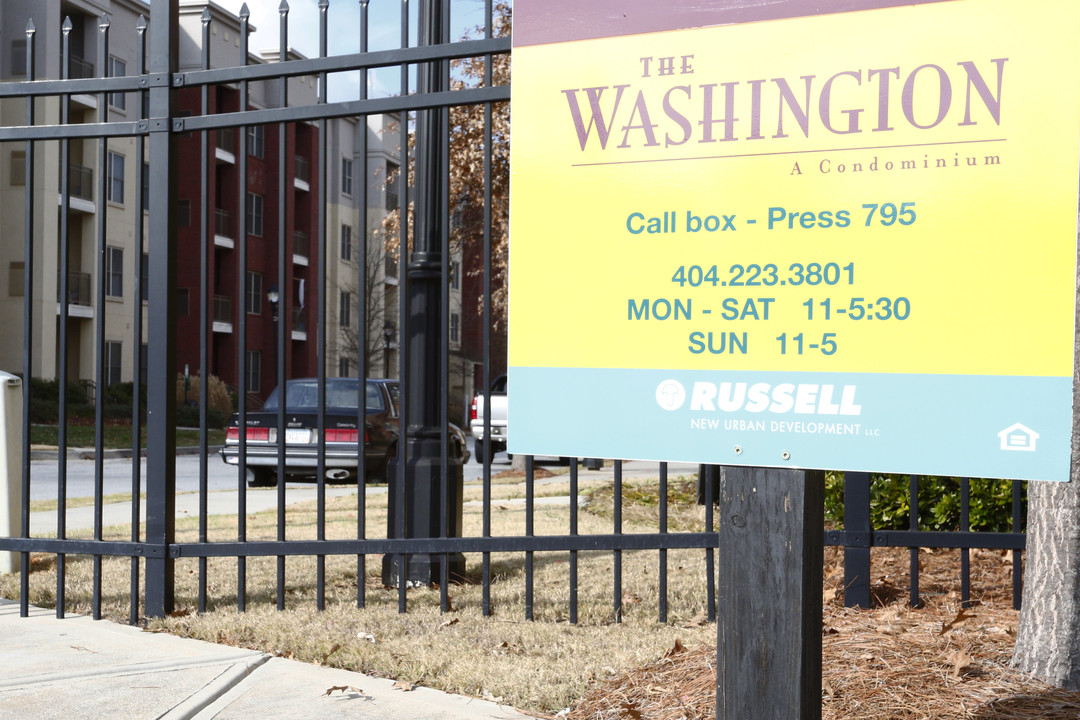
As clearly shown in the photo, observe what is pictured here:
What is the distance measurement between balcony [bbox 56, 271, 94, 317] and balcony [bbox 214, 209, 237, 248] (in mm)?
4944

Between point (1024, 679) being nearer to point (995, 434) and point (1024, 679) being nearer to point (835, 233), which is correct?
point (995, 434)

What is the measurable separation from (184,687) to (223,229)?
3666 cm

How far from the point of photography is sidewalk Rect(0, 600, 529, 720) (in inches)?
131

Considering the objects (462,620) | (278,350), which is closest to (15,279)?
(278,350)

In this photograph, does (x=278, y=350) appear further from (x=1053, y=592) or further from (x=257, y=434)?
(x=257, y=434)

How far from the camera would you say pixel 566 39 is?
2338 millimetres

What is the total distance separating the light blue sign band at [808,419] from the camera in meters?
1.94

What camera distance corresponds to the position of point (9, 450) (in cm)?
565

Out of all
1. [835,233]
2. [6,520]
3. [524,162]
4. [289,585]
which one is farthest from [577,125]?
[6,520]

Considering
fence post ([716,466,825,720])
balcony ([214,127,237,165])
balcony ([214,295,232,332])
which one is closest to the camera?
fence post ([716,466,825,720])

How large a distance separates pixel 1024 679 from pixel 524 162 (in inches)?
95.7

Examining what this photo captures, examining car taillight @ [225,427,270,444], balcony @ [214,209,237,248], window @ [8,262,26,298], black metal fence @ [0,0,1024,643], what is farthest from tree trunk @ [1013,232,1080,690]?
balcony @ [214,209,237,248]

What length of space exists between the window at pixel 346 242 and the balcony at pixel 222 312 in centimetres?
585

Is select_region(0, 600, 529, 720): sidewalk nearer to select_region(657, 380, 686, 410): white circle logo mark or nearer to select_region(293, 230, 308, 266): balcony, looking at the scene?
select_region(657, 380, 686, 410): white circle logo mark
